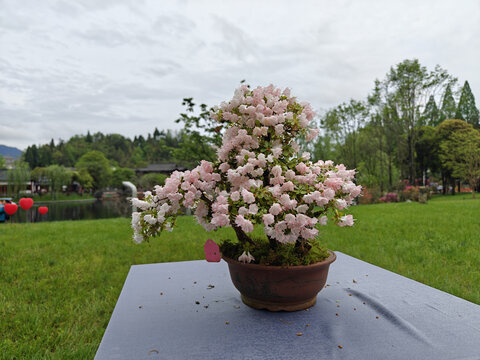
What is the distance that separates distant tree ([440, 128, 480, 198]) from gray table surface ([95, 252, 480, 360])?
19.3 m

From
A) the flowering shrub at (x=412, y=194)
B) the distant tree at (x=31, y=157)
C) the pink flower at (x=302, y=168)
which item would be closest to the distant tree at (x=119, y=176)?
the distant tree at (x=31, y=157)

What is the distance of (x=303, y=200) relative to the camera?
1382mm

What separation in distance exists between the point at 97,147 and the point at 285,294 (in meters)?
57.7

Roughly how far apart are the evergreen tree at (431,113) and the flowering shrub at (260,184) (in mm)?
20278

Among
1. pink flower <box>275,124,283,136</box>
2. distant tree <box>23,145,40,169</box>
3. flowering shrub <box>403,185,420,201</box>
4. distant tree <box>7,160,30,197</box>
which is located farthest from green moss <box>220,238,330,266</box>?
distant tree <box>23,145,40,169</box>

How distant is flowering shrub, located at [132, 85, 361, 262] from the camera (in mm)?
1339

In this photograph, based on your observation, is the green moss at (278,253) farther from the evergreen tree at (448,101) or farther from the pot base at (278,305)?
the evergreen tree at (448,101)

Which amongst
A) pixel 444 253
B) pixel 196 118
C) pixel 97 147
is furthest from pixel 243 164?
pixel 97 147

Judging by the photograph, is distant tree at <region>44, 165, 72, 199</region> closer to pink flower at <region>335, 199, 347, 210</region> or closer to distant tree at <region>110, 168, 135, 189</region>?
distant tree at <region>110, 168, 135, 189</region>

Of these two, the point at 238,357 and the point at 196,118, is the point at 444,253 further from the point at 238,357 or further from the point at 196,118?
the point at 196,118

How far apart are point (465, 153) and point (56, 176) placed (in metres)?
36.4

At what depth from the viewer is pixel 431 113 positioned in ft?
68.4

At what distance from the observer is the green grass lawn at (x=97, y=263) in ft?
7.16

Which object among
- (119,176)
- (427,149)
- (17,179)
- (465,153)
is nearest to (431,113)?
(427,149)
